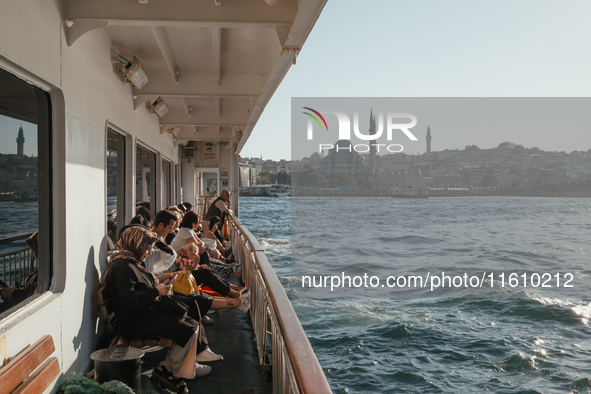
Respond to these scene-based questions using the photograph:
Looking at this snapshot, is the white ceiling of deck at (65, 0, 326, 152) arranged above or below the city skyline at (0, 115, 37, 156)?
above

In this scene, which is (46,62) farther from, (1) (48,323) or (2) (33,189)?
(1) (48,323)

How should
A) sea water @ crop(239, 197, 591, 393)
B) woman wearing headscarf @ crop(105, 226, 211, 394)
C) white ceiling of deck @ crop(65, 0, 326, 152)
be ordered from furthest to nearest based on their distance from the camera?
sea water @ crop(239, 197, 591, 393), woman wearing headscarf @ crop(105, 226, 211, 394), white ceiling of deck @ crop(65, 0, 326, 152)

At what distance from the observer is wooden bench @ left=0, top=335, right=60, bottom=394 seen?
1.60 m

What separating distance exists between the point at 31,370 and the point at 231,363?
1.41 m

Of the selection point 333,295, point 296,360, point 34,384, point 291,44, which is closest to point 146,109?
point 291,44

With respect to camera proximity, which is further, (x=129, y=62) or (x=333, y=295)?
(x=333, y=295)

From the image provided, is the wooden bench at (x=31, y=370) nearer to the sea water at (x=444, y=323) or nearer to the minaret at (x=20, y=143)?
the minaret at (x=20, y=143)

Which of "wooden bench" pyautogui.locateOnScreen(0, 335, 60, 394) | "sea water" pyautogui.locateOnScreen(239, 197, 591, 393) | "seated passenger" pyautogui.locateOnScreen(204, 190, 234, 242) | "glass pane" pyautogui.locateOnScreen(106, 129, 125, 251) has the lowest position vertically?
"sea water" pyautogui.locateOnScreen(239, 197, 591, 393)

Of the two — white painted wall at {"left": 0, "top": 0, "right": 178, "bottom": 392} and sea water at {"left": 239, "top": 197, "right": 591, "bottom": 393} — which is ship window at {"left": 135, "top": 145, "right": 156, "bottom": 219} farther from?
sea water at {"left": 239, "top": 197, "right": 591, "bottom": 393}

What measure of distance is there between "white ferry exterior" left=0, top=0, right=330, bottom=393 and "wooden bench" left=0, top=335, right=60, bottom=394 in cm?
5

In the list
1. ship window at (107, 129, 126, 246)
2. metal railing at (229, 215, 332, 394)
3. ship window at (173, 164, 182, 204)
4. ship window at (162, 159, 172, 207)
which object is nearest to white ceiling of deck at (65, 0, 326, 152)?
ship window at (107, 129, 126, 246)

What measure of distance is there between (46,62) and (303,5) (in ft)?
3.85

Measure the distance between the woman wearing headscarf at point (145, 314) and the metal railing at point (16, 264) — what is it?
502mm

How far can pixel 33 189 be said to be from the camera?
2.14m
